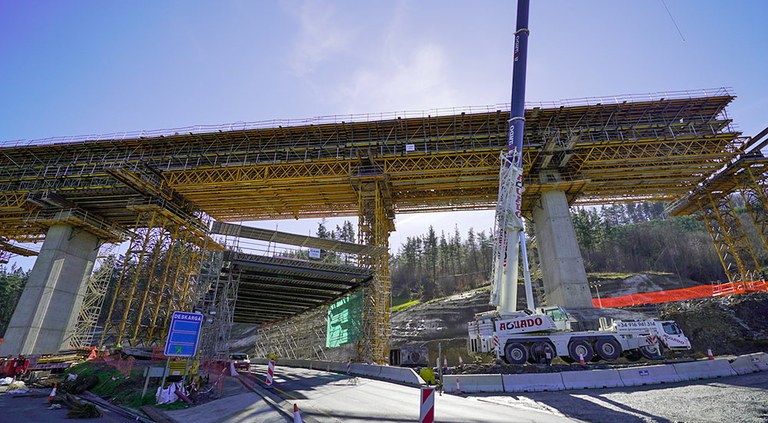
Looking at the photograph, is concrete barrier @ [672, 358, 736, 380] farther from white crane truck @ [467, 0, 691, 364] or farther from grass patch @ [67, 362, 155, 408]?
grass patch @ [67, 362, 155, 408]

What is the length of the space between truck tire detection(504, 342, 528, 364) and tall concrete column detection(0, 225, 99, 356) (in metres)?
33.3

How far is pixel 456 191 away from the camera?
3112 cm

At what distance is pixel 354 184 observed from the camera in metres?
27.2

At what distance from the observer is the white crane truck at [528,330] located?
16.1 m

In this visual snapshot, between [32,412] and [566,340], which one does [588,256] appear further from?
[32,412]

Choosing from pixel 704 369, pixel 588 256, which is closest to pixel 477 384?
pixel 704 369

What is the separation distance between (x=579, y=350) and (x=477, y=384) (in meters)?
6.11

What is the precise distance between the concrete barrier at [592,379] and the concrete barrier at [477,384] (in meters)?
2.30

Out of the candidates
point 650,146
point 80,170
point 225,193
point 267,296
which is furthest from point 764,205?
point 80,170

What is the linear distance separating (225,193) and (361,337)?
652 inches

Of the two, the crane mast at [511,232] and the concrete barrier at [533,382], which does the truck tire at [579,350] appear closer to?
the crane mast at [511,232]

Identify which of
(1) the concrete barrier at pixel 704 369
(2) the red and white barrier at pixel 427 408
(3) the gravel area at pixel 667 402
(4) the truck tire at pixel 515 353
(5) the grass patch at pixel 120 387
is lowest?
(5) the grass patch at pixel 120 387

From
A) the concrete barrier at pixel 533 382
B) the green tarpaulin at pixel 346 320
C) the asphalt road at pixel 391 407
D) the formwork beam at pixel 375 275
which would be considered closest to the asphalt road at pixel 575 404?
the asphalt road at pixel 391 407

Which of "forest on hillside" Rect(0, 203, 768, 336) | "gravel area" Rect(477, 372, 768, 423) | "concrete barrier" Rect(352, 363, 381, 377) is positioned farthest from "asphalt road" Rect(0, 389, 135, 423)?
"forest on hillside" Rect(0, 203, 768, 336)
